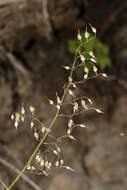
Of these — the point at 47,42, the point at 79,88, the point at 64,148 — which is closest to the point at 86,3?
the point at 47,42

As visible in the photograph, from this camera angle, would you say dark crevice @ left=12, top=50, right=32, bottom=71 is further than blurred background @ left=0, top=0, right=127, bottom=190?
Yes

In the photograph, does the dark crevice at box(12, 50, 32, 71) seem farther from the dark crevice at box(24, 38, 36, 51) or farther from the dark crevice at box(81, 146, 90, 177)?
the dark crevice at box(81, 146, 90, 177)

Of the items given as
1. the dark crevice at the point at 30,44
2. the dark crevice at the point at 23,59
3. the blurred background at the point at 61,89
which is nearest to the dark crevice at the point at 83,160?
the blurred background at the point at 61,89

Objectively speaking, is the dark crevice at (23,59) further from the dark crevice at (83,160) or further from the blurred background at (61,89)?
the dark crevice at (83,160)

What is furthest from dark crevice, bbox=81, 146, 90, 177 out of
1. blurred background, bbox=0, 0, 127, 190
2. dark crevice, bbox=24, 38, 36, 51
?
dark crevice, bbox=24, 38, 36, 51

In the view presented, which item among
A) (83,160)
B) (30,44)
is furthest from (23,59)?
(83,160)

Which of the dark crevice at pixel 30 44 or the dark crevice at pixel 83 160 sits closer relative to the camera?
the dark crevice at pixel 83 160

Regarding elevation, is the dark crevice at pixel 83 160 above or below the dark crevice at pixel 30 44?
below

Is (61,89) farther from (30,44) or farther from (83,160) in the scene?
(83,160)

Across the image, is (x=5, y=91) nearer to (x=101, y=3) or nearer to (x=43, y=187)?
(x=43, y=187)
